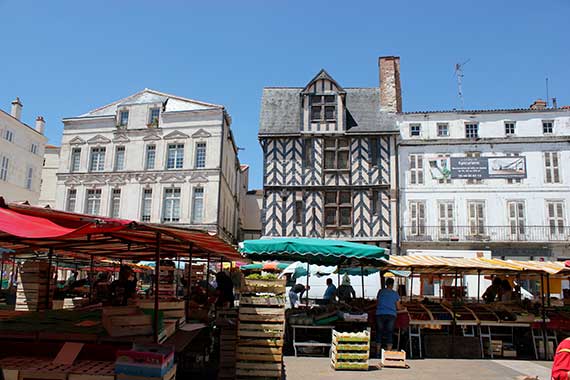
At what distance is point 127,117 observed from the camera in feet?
85.1

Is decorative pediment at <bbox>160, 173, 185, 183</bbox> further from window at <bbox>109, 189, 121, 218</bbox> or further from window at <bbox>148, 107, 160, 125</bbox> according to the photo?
window at <bbox>148, 107, 160, 125</bbox>

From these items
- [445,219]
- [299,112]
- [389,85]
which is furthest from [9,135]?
[445,219]

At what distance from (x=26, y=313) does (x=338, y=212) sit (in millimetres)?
17195

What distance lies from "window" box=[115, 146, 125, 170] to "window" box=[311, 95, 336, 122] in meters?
10.4

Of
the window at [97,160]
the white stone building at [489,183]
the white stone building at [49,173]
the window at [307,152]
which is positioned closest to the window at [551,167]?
the white stone building at [489,183]

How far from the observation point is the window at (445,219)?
2233 cm

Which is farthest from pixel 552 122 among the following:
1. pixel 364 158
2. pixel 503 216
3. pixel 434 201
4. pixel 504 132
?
pixel 364 158

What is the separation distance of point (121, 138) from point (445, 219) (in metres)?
17.3

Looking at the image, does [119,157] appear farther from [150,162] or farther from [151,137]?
[151,137]

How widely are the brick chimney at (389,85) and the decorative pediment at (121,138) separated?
1364 centimetres

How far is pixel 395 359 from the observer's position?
825cm

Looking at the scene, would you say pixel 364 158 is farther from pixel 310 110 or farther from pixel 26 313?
pixel 26 313

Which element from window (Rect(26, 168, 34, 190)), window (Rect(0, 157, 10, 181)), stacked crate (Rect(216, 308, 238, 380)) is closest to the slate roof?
stacked crate (Rect(216, 308, 238, 380))

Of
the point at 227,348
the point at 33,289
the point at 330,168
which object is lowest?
the point at 227,348
